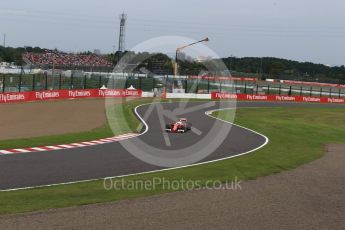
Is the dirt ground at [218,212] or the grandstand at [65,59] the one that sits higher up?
the grandstand at [65,59]

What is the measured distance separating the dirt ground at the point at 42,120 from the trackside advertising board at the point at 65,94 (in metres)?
2.54

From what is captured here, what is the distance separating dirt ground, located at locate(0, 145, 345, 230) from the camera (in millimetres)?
8859

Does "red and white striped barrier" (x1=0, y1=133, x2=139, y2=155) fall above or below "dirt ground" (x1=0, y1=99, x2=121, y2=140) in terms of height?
below

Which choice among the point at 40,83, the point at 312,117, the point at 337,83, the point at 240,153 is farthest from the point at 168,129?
the point at 337,83

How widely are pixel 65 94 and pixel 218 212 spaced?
42570 millimetres

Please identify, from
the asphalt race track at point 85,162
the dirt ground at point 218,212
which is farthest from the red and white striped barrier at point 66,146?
the dirt ground at point 218,212

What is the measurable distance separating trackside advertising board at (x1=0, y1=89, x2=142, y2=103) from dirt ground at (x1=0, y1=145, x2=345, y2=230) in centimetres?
3189

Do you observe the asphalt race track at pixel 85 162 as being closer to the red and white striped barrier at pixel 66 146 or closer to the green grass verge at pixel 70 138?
the red and white striped barrier at pixel 66 146

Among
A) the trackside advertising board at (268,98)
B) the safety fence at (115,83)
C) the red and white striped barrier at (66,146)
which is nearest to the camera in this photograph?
the red and white striped barrier at (66,146)

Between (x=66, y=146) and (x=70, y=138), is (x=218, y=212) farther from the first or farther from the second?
(x=70, y=138)

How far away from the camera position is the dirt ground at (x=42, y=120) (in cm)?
2370

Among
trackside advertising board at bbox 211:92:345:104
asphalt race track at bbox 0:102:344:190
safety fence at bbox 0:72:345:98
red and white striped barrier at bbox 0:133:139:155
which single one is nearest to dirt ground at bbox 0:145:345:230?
asphalt race track at bbox 0:102:344:190

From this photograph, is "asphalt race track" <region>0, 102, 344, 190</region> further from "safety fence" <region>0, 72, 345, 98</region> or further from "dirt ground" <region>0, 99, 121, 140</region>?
"safety fence" <region>0, 72, 345, 98</region>

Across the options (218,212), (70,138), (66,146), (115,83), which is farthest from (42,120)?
(115,83)
